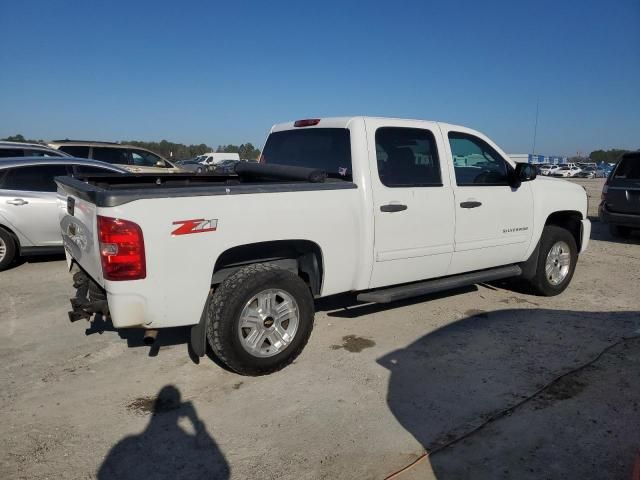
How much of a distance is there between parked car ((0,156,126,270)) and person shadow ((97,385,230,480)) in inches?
179

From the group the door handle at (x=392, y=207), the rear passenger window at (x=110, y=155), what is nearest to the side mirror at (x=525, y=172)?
the door handle at (x=392, y=207)

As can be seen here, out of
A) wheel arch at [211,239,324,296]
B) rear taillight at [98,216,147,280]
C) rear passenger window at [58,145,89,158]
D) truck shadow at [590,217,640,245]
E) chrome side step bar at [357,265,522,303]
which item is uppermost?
rear passenger window at [58,145,89,158]

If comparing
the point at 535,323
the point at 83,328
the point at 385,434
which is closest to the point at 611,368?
the point at 535,323

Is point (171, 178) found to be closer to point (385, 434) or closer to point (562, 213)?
point (385, 434)

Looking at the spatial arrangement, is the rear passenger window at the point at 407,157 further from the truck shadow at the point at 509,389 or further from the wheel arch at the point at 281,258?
the truck shadow at the point at 509,389

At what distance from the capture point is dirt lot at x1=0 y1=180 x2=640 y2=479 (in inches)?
110

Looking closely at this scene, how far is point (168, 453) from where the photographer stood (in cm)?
288

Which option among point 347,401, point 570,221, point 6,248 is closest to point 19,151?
point 6,248

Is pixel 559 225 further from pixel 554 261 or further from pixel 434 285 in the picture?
pixel 434 285

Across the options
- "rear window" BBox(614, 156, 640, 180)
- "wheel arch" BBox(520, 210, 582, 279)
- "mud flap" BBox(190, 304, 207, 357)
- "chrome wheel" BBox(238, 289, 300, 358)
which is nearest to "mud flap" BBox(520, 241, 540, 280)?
"wheel arch" BBox(520, 210, 582, 279)

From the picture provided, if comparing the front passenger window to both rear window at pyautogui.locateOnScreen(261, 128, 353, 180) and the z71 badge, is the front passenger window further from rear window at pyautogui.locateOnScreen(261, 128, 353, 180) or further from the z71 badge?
the z71 badge

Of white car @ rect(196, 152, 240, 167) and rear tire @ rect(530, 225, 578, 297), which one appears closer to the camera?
rear tire @ rect(530, 225, 578, 297)

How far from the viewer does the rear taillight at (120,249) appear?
3.05m

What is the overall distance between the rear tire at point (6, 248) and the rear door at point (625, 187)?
1018 centimetres
